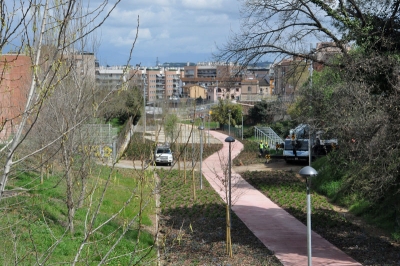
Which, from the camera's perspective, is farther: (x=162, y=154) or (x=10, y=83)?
(x=10, y=83)

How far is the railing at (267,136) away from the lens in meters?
43.3

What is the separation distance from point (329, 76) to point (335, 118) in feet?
17.5

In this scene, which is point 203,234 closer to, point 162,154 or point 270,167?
point 162,154

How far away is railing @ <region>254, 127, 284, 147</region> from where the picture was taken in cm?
4328

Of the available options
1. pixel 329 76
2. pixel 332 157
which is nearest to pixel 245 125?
pixel 332 157

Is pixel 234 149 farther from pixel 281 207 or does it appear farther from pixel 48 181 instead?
pixel 48 181

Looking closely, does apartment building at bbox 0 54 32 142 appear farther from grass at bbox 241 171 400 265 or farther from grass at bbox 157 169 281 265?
grass at bbox 241 171 400 265

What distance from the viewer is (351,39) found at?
14.7 meters

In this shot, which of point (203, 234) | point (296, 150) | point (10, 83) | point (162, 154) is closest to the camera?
point (162, 154)

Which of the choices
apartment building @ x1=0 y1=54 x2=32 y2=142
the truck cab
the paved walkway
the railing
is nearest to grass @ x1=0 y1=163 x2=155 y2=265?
apartment building @ x1=0 y1=54 x2=32 y2=142

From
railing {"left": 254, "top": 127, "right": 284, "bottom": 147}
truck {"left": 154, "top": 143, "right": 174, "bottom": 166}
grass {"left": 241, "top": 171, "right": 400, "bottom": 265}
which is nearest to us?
truck {"left": 154, "top": 143, "right": 174, "bottom": 166}

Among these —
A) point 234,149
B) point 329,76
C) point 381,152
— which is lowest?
point 234,149

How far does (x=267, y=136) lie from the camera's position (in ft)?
144

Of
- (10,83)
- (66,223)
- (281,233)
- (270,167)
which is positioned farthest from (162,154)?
(270,167)
